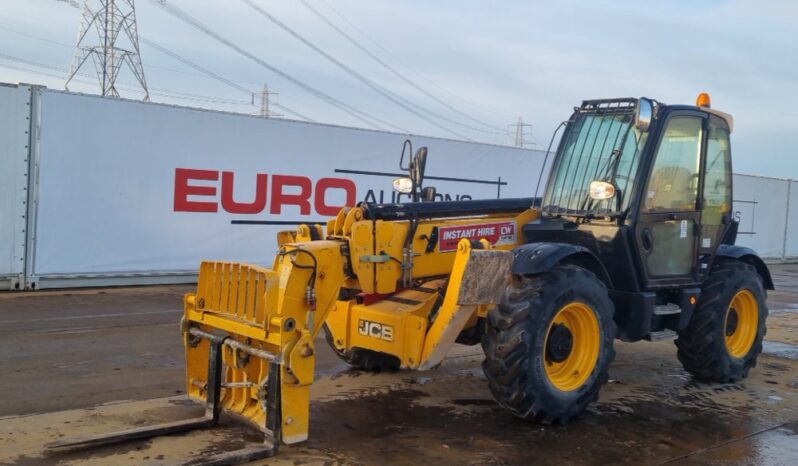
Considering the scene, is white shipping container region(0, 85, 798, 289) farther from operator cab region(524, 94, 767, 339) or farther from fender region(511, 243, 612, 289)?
fender region(511, 243, 612, 289)

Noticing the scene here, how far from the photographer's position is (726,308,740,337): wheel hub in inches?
285

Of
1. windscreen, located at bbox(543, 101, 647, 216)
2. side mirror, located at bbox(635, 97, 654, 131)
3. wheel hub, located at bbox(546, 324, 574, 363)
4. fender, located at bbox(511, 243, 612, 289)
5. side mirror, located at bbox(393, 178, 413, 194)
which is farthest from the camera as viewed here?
side mirror, located at bbox(393, 178, 413, 194)

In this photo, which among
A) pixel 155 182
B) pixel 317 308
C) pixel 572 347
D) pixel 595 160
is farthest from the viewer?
pixel 155 182

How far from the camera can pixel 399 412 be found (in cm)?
574

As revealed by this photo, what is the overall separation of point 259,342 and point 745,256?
16.6ft

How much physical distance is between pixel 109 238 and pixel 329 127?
Answer: 14.3ft

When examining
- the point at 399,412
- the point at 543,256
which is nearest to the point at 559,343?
the point at 543,256

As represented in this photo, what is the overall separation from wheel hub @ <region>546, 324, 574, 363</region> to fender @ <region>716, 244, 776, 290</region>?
2.54 m

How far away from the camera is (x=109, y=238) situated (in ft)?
38.0

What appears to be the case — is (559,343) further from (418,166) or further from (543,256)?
(418,166)

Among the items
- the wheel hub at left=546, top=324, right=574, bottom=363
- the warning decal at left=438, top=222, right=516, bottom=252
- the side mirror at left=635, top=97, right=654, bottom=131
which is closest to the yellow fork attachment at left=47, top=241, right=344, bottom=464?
the warning decal at left=438, top=222, right=516, bottom=252

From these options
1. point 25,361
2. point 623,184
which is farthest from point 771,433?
point 25,361

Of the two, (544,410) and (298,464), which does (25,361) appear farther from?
(544,410)

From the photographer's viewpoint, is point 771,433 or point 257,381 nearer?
point 257,381
